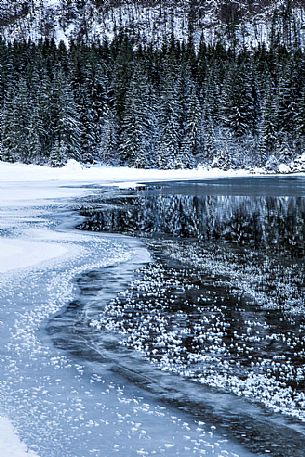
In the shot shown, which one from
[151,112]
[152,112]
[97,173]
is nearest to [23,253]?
[97,173]

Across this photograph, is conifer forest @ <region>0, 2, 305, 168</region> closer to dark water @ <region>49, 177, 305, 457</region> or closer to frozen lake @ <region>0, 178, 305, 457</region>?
dark water @ <region>49, 177, 305, 457</region>

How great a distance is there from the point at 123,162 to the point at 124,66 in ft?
68.2

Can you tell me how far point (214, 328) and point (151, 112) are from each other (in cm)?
7686

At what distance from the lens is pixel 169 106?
83500mm

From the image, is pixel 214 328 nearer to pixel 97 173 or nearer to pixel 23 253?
pixel 23 253

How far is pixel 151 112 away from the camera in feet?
283

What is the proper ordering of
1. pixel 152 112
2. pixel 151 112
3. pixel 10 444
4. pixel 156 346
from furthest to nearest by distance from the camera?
pixel 152 112
pixel 151 112
pixel 156 346
pixel 10 444

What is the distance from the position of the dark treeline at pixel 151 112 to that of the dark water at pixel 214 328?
187 ft

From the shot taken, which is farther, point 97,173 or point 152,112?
point 152,112

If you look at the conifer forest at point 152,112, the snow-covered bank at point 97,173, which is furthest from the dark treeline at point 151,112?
the snow-covered bank at point 97,173

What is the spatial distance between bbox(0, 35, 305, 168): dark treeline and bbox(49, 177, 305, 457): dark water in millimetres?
57130

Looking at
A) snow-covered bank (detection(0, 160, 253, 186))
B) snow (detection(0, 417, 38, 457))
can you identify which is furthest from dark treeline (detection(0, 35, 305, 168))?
snow (detection(0, 417, 38, 457))

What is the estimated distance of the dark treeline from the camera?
262 ft

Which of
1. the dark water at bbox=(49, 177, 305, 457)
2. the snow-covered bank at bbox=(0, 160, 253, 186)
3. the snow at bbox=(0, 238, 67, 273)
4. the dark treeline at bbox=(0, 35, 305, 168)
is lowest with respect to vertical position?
the dark water at bbox=(49, 177, 305, 457)
